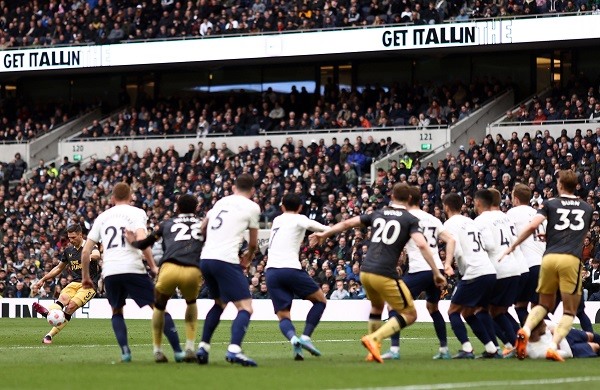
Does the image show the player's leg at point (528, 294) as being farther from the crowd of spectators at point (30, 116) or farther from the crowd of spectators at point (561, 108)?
the crowd of spectators at point (30, 116)

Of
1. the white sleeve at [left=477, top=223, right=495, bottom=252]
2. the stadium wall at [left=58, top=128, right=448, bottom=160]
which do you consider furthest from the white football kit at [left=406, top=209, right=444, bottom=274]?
the stadium wall at [left=58, top=128, right=448, bottom=160]

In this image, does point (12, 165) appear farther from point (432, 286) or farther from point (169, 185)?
point (432, 286)

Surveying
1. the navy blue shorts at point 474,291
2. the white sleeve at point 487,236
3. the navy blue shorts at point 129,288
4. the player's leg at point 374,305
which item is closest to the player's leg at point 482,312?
the navy blue shorts at point 474,291

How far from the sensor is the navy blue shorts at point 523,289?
18125mm

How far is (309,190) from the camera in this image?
3969cm

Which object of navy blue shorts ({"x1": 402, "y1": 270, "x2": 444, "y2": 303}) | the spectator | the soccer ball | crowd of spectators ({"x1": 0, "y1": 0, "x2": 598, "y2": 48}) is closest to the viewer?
navy blue shorts ({"x1": 402, "y1": 270, "x2": 444, "y2": 303})

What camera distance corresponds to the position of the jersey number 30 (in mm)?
16047

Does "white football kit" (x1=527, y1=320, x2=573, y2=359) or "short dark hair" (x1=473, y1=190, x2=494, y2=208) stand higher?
"short dark hair" (x1=473, y1=190, x2=494, y2=208)

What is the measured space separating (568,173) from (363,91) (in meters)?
30.6

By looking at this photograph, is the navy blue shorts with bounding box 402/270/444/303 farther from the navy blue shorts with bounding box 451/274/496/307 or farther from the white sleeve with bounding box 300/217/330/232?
the white sleeve with bounding box 300/217/330/232

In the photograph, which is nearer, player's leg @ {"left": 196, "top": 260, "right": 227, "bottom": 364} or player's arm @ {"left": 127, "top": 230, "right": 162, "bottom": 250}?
player's leg @ {"left": 196, "top": 260, "right": 227, "bottom": 364}

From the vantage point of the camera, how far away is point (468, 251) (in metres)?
17.4

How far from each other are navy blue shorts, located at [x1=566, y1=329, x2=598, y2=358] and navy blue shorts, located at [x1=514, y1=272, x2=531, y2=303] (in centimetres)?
90

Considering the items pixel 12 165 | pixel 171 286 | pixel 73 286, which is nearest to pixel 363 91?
pixel 12 165
